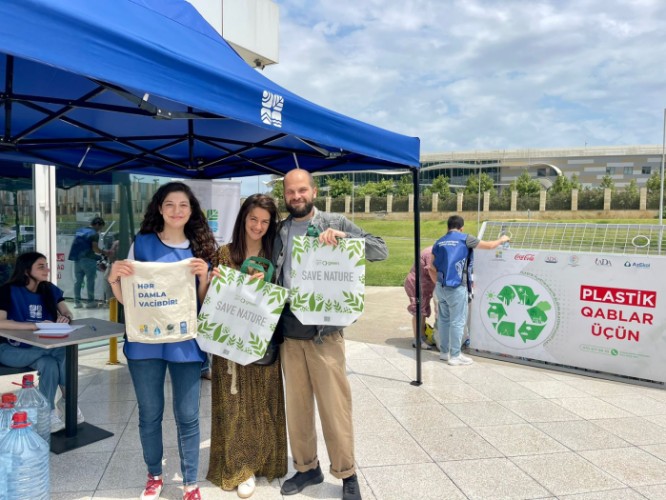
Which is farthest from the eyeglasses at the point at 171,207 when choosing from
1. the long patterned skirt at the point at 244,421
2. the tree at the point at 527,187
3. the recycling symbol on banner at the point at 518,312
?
the tree at the point at 527,187

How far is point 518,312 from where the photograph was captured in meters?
5.82

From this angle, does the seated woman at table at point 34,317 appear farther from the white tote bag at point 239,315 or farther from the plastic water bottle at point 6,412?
the white tote bag at point 239,315

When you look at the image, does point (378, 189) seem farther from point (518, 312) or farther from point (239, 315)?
point (239, 315)

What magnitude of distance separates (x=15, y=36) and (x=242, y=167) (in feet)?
13.2

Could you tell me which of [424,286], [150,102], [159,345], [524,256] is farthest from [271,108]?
[424,286]

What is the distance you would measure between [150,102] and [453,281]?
3.82 metres

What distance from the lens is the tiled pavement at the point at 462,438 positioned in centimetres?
297

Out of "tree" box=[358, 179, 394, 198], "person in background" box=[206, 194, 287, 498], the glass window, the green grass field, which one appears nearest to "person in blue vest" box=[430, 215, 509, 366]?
the green grass field

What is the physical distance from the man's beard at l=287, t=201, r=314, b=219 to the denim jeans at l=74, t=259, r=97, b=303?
4711mm

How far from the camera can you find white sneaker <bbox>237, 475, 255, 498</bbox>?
2.81 m

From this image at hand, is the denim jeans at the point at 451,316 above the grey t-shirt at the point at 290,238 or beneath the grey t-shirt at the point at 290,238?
beneath

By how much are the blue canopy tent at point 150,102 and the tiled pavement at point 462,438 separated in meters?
1.62

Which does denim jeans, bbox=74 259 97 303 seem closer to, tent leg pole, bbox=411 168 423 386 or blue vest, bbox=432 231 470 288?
tent leg pole, bbox=411 168 423 386

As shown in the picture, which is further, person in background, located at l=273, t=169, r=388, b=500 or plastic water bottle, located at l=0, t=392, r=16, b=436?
person in background, located at l=273, t=169, r=388, b=500
